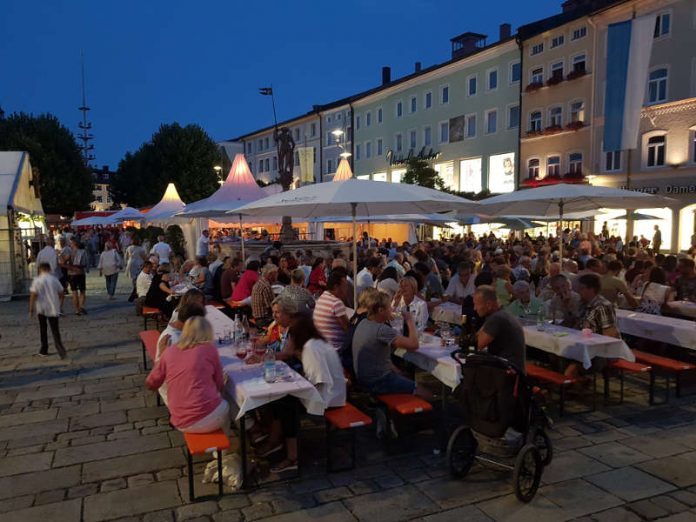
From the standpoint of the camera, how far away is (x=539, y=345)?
633 cm

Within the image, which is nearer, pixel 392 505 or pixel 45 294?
pixel 392 505

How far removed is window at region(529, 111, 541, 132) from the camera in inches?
1230

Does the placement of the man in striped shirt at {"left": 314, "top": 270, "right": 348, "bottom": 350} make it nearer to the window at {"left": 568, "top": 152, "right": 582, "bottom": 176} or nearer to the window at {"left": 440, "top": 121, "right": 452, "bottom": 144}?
the window at {"left": 568, "top": 152, "right": 582, "bottom": 176}

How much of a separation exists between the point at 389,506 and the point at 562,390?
274cm

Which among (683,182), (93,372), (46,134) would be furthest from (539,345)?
(46,134)

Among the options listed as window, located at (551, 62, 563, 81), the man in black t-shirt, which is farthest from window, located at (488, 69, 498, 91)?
the man in black t-shirt

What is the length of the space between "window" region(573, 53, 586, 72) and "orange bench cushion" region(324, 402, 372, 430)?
28.2 meters

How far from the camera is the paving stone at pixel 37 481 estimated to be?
4484 millimetres

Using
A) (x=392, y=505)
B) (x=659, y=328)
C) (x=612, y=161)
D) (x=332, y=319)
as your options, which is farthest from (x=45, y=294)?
(x=612, y=161)

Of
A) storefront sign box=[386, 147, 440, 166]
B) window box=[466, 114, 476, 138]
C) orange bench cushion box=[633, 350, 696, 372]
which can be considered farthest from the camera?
storefront sign box=[386, 147, 440, 166]

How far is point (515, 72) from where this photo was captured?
32.7 m

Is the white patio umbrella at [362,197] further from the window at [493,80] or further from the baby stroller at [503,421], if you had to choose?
the window at [493,80]

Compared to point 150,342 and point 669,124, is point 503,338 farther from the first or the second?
point 669,124

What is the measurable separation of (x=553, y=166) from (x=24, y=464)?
29790 millimetres
